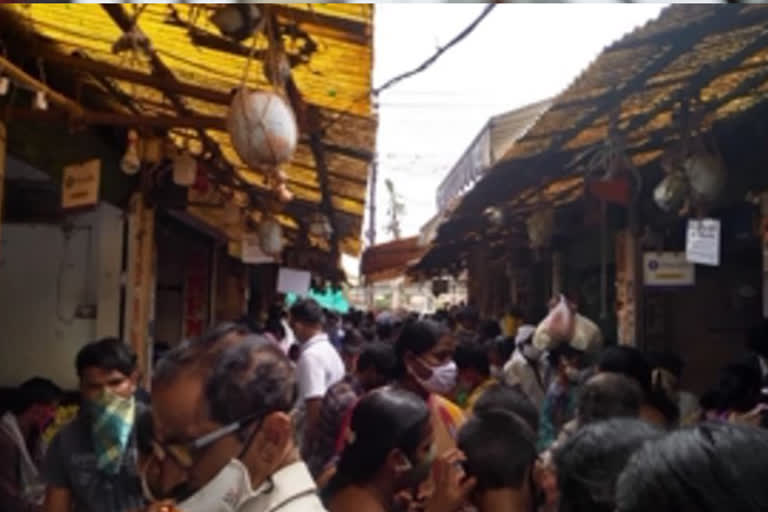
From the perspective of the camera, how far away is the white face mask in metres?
2.07

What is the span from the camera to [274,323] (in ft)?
36.4

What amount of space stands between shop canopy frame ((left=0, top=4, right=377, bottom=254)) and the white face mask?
2.07m

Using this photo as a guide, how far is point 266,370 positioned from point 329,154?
17.4ft

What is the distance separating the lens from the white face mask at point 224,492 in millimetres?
2068

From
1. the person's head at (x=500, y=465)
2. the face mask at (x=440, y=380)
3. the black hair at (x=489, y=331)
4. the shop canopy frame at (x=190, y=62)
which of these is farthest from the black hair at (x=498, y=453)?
the black hair at (x=489, y=331)

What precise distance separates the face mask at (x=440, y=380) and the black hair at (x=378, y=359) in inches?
26.2

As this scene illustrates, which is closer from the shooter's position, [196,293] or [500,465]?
[500,465]

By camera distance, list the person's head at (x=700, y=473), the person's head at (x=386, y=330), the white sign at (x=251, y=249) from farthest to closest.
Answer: the person's head at (x=386, y=330), the white sign at (x=251, y=249), the person's head at (x=700, y=473)

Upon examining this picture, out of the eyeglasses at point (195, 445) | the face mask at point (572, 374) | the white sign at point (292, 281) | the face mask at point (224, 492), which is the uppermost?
the white sign at point (292, 281)

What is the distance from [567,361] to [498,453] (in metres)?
3.62

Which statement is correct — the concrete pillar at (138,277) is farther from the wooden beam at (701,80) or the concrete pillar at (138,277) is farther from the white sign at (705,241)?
the white sign at (705,241)

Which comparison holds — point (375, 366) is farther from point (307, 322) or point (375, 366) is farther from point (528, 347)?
point (528, 347)

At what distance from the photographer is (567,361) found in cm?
629

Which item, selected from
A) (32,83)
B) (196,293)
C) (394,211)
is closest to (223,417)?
(32,83)
